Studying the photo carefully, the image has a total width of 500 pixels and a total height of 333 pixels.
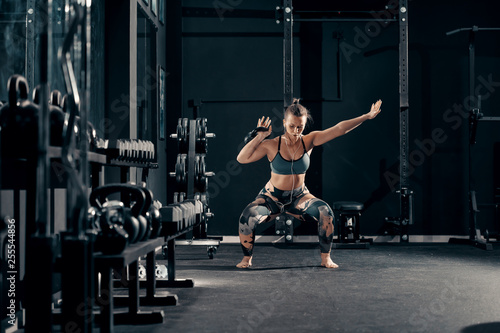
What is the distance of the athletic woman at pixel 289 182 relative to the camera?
489 centimetres

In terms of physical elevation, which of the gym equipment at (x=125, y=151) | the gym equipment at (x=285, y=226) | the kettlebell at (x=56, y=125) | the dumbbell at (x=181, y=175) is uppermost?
the kettlebell at (x=56, y=125)

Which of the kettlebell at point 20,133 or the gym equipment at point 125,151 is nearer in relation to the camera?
the kettlebell at point 20,133

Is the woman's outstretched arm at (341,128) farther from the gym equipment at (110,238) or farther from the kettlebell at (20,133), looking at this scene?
the kettlebell at (20,133)

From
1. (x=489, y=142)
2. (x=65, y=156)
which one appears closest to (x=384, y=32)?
(x=489, y=142)

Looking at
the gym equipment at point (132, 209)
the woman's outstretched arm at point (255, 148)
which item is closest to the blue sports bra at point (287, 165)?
the woman's outstretched arm at point (255, 148)

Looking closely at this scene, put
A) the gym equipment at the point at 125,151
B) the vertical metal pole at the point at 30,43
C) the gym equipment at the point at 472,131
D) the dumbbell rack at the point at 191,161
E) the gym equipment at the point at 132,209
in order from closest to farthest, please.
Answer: the gym equipment at the point at 132,209, the gym equipment at the point at 125,151, the vertical metal pole at the point at 30,43, the dumbbell rack at the point at 191,161, the gym equipment at the point at 472,131

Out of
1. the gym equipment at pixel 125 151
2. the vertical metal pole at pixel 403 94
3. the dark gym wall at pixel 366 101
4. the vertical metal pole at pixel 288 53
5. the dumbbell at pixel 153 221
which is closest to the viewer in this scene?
the dumbbell at pixel 153 221

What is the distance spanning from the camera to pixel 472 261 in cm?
532

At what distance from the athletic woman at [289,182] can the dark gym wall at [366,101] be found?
2110 millimetres

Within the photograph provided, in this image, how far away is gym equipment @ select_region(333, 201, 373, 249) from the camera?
6324mm

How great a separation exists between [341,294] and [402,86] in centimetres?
369

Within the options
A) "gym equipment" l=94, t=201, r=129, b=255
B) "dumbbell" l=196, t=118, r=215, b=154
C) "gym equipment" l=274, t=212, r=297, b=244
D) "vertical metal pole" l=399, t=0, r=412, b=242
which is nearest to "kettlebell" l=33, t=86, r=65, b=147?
"gym equipment" l=94, t=201, r=129, b=255

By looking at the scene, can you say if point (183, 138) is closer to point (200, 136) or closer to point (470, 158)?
point (200, 136)

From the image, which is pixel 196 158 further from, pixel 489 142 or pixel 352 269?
pixel 489 142
